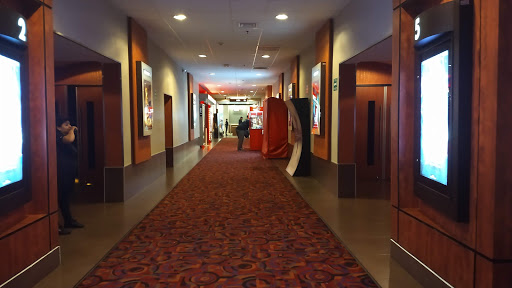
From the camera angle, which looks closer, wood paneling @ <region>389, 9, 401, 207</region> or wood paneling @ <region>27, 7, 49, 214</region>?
wood paneling @ <region>27, 7, 49, 214</region>

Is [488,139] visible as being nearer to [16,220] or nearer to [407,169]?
[407,169]

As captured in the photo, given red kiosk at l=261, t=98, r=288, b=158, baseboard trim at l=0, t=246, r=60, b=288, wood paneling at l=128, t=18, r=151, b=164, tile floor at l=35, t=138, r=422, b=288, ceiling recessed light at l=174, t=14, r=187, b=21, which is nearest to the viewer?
baseboard trim at l=0, t=246, r=60, b=288

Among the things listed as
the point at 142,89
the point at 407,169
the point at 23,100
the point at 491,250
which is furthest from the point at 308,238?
the point at 142,89

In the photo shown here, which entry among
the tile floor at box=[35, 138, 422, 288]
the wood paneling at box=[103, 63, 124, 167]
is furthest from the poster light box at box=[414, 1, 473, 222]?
the wood paneling at box=[103, 63, 124, 167]

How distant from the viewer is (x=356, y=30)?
5.67 meters

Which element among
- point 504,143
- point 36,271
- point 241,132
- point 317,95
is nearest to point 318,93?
point 317,95

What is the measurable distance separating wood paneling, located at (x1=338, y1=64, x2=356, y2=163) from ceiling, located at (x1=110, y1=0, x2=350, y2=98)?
1.10 meters

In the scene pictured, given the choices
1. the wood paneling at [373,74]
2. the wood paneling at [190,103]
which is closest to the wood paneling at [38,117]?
the wood paneling at [373,74]

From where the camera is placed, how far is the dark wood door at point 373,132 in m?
8.40

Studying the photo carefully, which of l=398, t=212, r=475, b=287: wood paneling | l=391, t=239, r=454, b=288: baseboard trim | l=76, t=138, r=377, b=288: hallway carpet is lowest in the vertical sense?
l=76, t=138, r=377, b=288: hallway carpet

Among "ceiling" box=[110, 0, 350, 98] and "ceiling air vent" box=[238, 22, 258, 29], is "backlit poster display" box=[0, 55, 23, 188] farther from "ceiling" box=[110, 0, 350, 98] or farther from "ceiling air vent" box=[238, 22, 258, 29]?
"ceiling air vent" box=[238, 22, 258, 29]

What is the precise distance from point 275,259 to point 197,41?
253 inches

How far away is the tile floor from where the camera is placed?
330cm

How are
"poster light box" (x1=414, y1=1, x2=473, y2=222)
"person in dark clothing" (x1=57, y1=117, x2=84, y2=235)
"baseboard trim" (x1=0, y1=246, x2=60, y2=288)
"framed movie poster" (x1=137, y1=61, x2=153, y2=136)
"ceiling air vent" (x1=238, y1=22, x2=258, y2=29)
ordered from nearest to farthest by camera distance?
"poster light box" (x1=414, y1=1, x2=473, y2=222) → "baseboard trim" (x1=0, y1=246, x2=60, y2=288) → "person in dark clothing" (x1=57, y1=117, x2=84, y2=235) → "framed movie poster" (x1=137, y1=61, x2=153, y2=136) → "ceiling air vent" (x1=238, y1=22, x2=258, y2=29)
